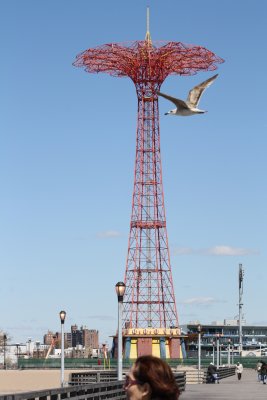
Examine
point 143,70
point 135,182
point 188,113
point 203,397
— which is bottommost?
point 203,397

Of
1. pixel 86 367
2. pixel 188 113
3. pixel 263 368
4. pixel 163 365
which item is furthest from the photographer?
pixel 86 367

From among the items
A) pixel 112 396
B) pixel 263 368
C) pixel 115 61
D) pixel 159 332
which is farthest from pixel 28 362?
pixel 112 396

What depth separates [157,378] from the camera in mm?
6152

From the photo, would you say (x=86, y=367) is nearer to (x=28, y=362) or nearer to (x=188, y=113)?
(x=28, y=362)

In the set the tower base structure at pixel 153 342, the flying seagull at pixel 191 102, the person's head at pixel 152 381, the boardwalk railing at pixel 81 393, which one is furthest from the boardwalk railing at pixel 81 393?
the tower base structure at pixel 153 342

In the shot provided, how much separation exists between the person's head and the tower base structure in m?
117

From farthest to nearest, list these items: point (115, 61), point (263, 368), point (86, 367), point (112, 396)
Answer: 1. point (86, 367)
2. point (115, 61)
3. point (263, 368)
4. point (112, 396)

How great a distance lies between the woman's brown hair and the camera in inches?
242

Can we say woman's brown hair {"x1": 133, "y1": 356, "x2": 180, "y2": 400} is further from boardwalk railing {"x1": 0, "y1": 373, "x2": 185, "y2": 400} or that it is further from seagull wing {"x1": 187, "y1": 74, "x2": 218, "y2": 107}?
seagull wing {"x1": 187, "y1": 74, "x2": 218, "y2": 107}

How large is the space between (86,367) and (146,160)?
2909 cm

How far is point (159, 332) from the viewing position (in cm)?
12269

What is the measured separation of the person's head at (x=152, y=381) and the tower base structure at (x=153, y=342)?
383 ft

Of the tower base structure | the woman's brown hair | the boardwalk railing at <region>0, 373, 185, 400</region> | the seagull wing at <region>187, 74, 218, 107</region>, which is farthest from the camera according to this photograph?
the tower base structure

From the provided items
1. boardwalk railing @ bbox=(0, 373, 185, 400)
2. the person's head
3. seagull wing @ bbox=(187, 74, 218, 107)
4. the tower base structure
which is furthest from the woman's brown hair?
the tower base structure
